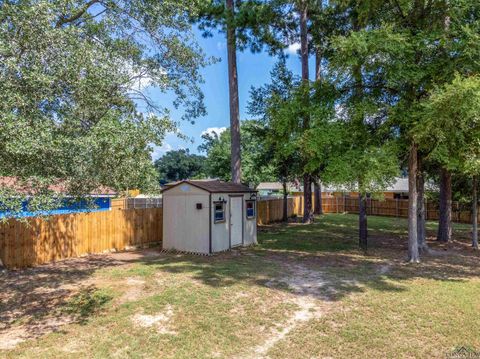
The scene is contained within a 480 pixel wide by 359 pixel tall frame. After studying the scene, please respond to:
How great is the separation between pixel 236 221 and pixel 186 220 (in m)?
1.73

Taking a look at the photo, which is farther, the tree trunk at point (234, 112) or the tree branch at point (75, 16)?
the tree trunk at point (234, 112)

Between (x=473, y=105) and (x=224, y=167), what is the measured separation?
23.4 m

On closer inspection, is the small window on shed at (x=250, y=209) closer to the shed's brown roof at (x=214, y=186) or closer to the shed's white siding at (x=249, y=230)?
the shed's white siding at (x=249, y=230)

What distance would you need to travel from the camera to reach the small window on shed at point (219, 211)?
35.7 ft

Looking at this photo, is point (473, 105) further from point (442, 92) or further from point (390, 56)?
point (390, 56)

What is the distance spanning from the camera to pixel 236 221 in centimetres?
1181

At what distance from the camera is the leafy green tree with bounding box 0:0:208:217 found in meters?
4.45

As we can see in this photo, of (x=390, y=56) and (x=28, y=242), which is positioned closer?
(x=390, y=56)

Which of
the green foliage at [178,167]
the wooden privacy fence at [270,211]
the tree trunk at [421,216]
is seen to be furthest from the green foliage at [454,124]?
the green foliage at [178,167]

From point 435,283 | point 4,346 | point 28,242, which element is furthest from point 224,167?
point 4,346

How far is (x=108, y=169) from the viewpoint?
5.52 metres

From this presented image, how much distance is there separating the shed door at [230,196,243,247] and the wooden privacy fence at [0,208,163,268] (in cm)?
297

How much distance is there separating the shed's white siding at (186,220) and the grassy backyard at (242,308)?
1.03 m

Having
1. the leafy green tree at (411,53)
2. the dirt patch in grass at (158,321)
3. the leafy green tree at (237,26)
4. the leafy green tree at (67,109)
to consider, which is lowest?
the dirt patch in grass at (158,321)
